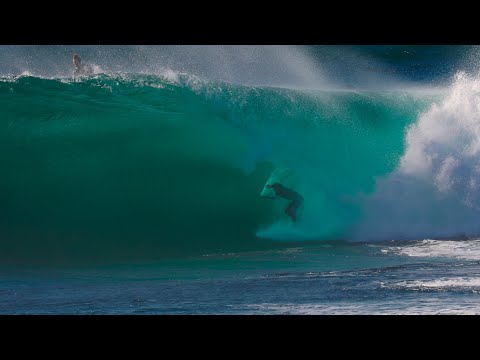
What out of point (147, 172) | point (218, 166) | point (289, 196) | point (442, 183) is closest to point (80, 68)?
point (147, 172)

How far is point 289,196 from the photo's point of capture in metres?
10.1

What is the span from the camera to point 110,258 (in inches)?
336

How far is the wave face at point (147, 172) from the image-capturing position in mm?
9273

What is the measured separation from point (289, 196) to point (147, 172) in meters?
2.22

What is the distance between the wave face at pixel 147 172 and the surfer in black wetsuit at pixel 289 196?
0.13m

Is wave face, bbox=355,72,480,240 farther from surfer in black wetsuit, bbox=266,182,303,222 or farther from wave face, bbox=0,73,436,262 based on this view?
surfer in black wetsuit, bbox=266,182,303,222

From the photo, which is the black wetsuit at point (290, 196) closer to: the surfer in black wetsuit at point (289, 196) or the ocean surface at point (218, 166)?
the surfer in black wetsuit at point (289, 196)

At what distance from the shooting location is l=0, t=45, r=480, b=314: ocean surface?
8.66 metres

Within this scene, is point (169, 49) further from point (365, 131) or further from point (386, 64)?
point (386, 64)

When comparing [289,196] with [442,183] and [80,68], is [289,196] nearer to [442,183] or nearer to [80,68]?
[442,183]

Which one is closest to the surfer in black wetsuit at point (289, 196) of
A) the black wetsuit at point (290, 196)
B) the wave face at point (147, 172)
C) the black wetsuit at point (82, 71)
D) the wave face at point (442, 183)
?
the black wetsuit at point (290, 196)

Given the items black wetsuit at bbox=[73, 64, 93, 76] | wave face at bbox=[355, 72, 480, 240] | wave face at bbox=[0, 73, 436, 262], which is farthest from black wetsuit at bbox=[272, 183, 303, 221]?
black wetsuit at bbox=[73, 64, 93, 76]

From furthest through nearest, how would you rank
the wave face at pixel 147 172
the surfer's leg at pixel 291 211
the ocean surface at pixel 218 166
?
the surfer's leg at pixel 291 211 < the wave face at pixel 147 172 < the ocean surface at pixel 218 166
